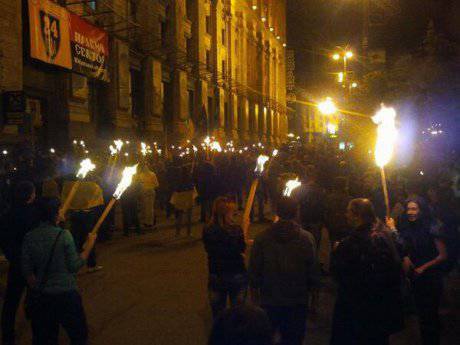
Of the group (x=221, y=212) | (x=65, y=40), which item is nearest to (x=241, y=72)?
(x=65, y=40)

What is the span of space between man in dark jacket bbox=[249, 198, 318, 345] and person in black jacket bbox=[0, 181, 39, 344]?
2399 millimetres

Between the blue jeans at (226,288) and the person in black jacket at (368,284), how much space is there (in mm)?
1384

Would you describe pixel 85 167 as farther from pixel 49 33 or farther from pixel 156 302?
pixel 49 33

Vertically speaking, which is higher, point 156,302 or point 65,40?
point 65,40

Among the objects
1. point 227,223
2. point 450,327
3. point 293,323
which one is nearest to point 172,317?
point 227,223

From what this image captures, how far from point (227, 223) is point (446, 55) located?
12.2 meters

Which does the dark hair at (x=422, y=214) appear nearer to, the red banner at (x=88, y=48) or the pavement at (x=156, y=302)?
the pavement at (x=156, y=302)

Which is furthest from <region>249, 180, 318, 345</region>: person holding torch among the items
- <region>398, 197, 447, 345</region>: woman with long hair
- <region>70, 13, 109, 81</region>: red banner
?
<region>70, 13, 109, 81</region>: red banner

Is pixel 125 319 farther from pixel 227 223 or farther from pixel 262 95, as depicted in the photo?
pixel 262 95

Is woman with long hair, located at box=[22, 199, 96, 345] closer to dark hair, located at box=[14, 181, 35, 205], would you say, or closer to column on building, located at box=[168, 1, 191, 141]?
dark hair, located at box=[14, 181, 35, 205]

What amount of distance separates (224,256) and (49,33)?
13.6 m

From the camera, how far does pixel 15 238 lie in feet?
18.5

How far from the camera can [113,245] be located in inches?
480

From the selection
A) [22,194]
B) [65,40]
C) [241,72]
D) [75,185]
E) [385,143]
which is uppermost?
[241,72]
